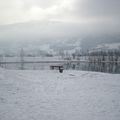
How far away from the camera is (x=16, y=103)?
6441mm

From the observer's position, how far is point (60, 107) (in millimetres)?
6039

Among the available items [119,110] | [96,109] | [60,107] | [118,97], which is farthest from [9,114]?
[118,97]

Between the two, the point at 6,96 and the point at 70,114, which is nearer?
the point at 70,114

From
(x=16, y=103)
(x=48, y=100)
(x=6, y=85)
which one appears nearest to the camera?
(x=16, y=103)

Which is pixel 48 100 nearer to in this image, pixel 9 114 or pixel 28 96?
pixel 28 96

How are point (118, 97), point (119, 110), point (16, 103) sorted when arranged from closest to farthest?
1. point (119, 110)
2. point (16, 103)
3. point (118, 97)

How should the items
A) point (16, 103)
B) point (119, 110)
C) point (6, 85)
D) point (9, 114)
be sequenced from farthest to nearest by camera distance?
1. point (6, 85)
2. point (16, 103)
3. point (119, 110)
4. point (9, 114)

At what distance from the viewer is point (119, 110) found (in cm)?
567

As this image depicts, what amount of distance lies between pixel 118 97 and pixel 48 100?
3279 millimetres

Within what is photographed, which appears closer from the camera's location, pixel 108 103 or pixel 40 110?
pixel 40 110

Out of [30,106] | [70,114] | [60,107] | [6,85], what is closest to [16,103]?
[30,106]

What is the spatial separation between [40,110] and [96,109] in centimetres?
206

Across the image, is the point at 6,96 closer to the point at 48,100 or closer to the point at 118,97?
the point at 48,100

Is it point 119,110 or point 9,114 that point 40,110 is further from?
point 119,110
